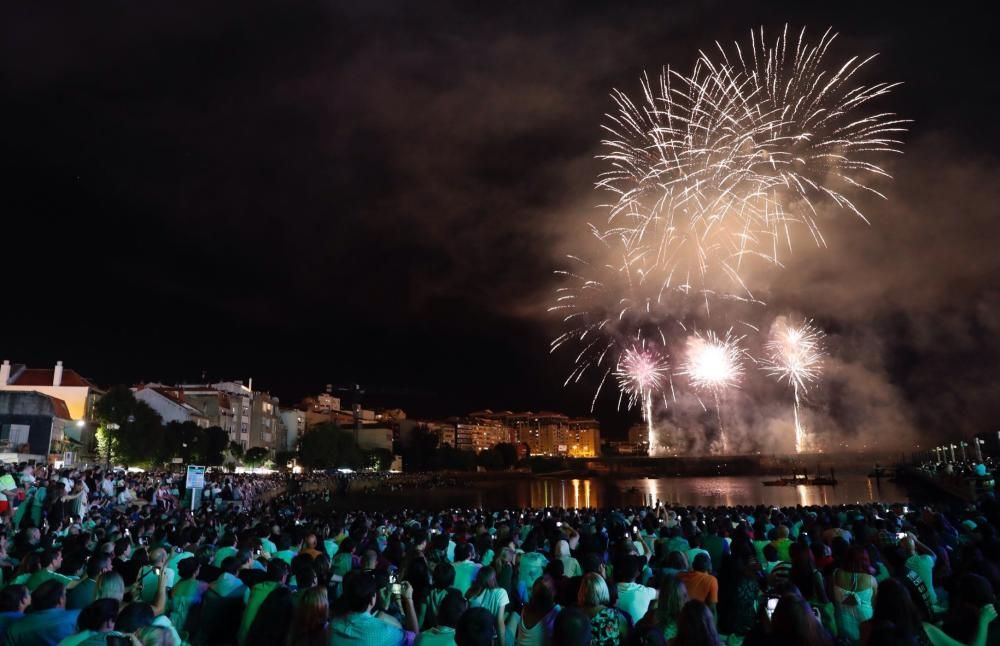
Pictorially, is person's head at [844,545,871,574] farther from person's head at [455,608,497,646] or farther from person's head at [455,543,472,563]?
person's head at [455,543,472,563]

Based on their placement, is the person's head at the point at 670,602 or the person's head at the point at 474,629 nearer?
the person's head at the point at 474,629

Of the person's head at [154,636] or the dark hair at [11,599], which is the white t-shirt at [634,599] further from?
the dark hair at [11,599]

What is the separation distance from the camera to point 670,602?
5055 mm

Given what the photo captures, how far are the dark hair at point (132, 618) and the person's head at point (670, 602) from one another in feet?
12.3

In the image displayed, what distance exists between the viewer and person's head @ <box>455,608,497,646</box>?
158 inches

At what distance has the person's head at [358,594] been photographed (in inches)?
189

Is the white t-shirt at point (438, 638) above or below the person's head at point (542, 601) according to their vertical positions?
below

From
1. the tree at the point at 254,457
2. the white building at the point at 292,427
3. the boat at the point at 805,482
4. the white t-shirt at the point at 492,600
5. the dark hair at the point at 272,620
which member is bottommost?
the boat at the point at 805,482

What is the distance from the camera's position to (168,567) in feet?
26.1

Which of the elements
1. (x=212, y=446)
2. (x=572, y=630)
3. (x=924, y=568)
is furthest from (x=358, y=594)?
(x=212, y=446)

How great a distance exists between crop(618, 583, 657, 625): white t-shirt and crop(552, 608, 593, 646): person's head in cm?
210

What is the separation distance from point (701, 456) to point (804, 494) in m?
63.1

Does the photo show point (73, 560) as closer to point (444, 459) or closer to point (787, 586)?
point (787, 586)

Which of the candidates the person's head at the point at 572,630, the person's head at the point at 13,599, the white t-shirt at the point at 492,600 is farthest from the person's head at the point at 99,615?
the person's head at the point at 572,630
